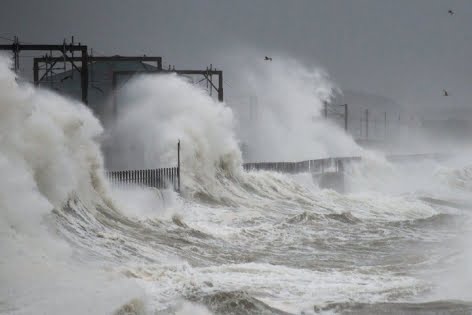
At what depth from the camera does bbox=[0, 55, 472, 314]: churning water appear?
982cm

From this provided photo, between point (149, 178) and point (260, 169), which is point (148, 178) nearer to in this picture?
point (149, 178)

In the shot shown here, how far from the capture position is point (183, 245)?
1491cm

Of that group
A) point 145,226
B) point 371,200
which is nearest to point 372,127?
point 371,200

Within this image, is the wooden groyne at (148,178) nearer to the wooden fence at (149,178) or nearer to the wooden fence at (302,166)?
the wooden fence at (149,178)

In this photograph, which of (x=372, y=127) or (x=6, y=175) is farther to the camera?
(x=372, y=127)

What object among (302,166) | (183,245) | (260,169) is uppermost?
(302,166)

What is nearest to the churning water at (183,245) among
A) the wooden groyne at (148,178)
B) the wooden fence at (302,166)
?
the wooden groyne at (148,178)

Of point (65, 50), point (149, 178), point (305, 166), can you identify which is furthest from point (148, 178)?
point (305, 166)

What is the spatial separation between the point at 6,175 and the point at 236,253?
15.3ft

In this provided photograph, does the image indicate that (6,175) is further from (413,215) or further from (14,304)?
(413,215)

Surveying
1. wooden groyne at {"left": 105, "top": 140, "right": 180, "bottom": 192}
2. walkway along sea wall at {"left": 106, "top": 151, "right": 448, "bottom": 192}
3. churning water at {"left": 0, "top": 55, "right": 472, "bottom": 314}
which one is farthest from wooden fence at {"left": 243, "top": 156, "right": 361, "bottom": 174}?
wooden groyne at {"left": 105, "top": 140, "right": 180, "bottom": 192}

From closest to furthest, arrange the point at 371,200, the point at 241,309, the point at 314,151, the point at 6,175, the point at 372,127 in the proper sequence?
the point at 241,309, the point at 6,175, the point at 371,200, the point at 314,151, the point at 372,127

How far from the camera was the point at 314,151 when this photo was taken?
55625 millimetres

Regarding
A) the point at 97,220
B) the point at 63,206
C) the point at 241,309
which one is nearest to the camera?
the point at 241,309
